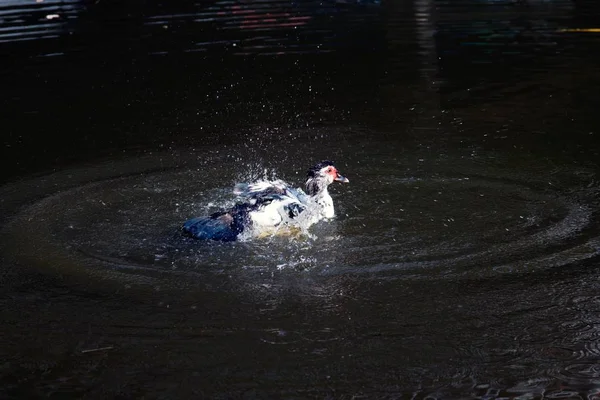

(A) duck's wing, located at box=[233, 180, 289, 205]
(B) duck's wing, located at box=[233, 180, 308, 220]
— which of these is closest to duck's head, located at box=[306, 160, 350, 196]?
(B) duck's wing, located at box=[233, 180, 308, 220]

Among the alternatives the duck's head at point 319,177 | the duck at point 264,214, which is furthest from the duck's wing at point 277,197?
the duck's head at point 319,177

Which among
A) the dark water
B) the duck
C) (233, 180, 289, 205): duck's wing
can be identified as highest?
(233, 180, 289, 205): duck's wing

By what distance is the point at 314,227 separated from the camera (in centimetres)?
895

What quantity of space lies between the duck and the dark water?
0.14m

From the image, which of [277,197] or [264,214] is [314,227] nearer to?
[277,197]

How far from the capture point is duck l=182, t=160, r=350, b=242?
8.48 meters

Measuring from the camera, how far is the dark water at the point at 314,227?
20.9 ft

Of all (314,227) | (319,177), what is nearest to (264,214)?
(314,227)

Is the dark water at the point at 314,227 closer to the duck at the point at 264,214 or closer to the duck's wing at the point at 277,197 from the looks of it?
the duck at the point at 264,214

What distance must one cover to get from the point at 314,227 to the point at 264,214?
2.09ft

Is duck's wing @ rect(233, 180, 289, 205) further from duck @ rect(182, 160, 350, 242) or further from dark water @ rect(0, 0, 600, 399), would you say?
dark water @ rect(0, 0, 600, 399)

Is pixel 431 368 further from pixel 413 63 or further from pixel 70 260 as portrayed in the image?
pixel 413 63

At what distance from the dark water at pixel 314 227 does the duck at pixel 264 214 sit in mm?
145

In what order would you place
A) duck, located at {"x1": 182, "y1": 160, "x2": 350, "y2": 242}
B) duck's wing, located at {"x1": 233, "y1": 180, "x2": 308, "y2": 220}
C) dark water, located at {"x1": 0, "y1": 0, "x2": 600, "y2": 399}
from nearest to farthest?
dark water, located at {"x1": 0, "y1": 0, "x2": 600, "y2": 399} → duck, located at {"x1": 182, "y1": 160, "x2": 350, "y2": 242} → duck's wing, located at {"x1": 233, "y1": 180, "x2": 308, "y2": 220}
